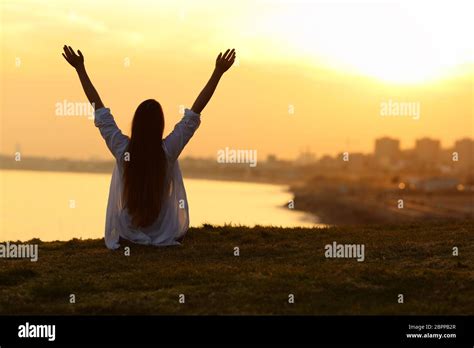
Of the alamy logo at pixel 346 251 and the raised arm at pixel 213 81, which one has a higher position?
the raised arm at pixel 213 81

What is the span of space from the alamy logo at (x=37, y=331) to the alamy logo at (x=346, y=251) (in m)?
5.40

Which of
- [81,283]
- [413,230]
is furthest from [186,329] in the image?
[413,230]

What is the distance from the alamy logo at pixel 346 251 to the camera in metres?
12.2

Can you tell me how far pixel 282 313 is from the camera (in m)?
8.49

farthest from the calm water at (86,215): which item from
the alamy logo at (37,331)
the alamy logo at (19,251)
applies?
the alamy logo at (37,331)

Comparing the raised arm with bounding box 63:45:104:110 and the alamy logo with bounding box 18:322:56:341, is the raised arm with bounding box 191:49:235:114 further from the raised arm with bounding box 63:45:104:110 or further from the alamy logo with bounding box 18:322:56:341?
the alamy logo with bounding box 18:322:56:341

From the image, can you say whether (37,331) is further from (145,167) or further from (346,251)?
(346,251)

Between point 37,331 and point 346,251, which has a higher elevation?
Result: point 346,251

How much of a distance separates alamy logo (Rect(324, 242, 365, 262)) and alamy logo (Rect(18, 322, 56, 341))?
17.7ft

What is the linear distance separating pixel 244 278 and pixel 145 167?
324 cm

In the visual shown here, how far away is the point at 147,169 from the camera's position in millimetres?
12398

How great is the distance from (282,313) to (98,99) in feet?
19.0

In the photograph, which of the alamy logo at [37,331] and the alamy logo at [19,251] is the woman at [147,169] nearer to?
the alamy logo at [19,251]

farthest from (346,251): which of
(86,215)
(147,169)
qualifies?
(86,215)
